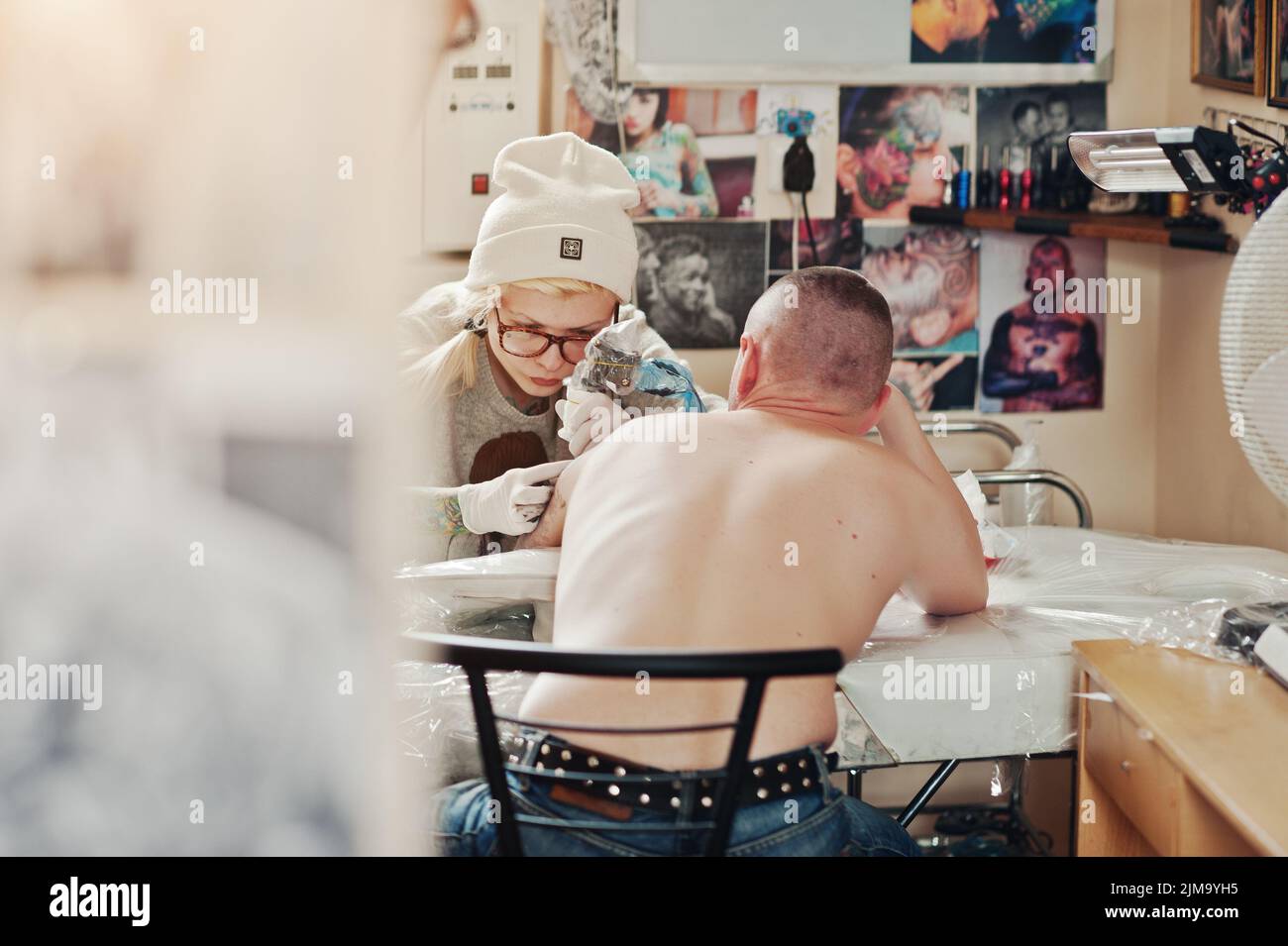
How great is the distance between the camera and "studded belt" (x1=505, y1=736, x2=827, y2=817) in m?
1.00

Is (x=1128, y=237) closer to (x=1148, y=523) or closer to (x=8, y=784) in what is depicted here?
(x=1148, y=523)

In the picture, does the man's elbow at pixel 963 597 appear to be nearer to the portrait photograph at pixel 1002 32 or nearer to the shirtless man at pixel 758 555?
the shirtless man at pixel 758 555

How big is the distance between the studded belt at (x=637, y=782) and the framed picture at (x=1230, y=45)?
1.66 meters

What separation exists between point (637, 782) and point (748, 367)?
507 mm

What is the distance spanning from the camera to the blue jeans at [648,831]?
99cm

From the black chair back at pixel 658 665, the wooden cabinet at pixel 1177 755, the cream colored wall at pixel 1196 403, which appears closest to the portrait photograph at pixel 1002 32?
the cream colored wall at pixel 1196 403

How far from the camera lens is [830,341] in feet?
4.16

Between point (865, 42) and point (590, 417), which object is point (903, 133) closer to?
point (865, 42)

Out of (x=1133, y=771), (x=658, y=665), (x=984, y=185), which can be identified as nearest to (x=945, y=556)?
(x=1133, y=771)

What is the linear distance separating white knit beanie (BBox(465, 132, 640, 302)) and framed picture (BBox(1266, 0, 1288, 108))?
1112 mm

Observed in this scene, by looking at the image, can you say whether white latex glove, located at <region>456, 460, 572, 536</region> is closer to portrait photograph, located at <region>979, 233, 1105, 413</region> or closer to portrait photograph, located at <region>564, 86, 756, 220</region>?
portrait photograph, located at <region>564, 86, 756, 220</region>

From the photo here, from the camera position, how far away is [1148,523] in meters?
2.64
